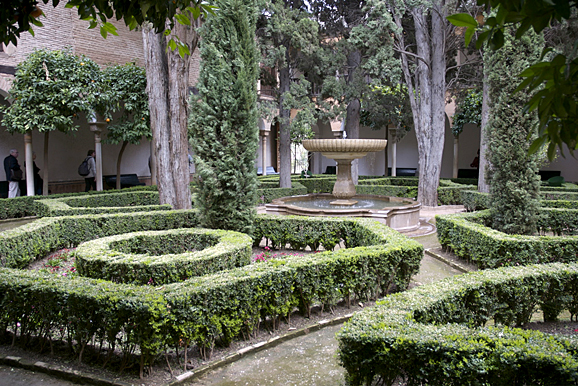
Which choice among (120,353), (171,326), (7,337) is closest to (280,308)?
(171,326)

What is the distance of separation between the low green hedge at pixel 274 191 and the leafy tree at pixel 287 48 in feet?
5.53

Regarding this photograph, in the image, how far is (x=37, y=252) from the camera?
660 centimetres

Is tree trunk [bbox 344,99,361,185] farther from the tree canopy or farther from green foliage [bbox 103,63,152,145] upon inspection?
the tree canopy

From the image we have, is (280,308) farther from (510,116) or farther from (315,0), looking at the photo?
(315,0)

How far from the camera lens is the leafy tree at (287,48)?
43.7 feet

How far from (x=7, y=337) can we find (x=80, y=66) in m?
9.71

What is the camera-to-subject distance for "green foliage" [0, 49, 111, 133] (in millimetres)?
11117

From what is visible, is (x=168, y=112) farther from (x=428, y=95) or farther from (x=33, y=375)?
(x=428, y=95)

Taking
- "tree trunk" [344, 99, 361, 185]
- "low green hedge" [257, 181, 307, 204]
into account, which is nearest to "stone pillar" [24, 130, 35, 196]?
"low green hedge" [257, 181, 307, 204]

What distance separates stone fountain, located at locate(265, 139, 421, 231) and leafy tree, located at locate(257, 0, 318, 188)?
3.53 m

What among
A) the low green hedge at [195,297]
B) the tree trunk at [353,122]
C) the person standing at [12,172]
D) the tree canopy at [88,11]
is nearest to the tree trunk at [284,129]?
the tree trunk at [353,122]

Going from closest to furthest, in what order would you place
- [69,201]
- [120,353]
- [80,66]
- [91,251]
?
[120,353] → [91,251] → [69,201] → [80,66]

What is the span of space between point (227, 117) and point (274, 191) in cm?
839

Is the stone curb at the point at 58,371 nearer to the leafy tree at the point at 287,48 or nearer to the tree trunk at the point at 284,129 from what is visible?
the leafy tree at the point at 287,48
